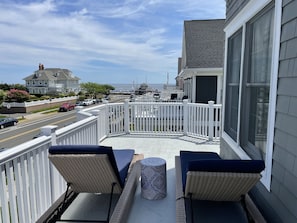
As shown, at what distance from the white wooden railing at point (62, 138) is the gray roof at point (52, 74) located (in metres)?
62.5

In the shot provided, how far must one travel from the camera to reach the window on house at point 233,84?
3.58 m

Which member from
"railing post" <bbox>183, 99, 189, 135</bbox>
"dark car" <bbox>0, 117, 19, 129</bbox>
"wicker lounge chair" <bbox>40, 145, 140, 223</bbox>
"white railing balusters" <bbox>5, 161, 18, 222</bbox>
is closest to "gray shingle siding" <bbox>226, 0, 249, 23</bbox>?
"wicker lounge chair" <bbox>40, 145, 140, 223</bbox>

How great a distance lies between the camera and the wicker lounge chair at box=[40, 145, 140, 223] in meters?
2.38

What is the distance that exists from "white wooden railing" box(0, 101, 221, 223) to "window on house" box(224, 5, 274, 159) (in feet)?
8.34

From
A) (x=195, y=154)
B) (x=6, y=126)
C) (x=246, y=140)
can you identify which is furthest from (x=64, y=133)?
(x=6, y=126)

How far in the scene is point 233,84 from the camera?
381 cm

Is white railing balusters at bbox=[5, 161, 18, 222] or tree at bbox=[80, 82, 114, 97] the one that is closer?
white railing balusters at bbox=[5, 161, 18, 222]

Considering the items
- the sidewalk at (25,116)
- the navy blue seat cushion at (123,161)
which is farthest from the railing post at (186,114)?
the sidewalk at (25,116)

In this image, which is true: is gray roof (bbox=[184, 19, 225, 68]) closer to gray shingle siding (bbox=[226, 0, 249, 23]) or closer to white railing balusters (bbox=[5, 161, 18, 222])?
gray shingle siding (bbox=[226, 0, 249, 23])

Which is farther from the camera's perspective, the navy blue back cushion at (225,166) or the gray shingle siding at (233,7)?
the gray shingle siding at (233,7)

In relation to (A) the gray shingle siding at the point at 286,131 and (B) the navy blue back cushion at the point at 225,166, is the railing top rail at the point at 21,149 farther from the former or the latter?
(A) the gray shingle siding at the point at 286,131

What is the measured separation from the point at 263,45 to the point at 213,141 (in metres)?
4.25

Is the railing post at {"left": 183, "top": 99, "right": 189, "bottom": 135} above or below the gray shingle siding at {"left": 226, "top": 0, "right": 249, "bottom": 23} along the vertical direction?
below

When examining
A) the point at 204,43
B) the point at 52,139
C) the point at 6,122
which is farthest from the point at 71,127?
the point at 6,122
